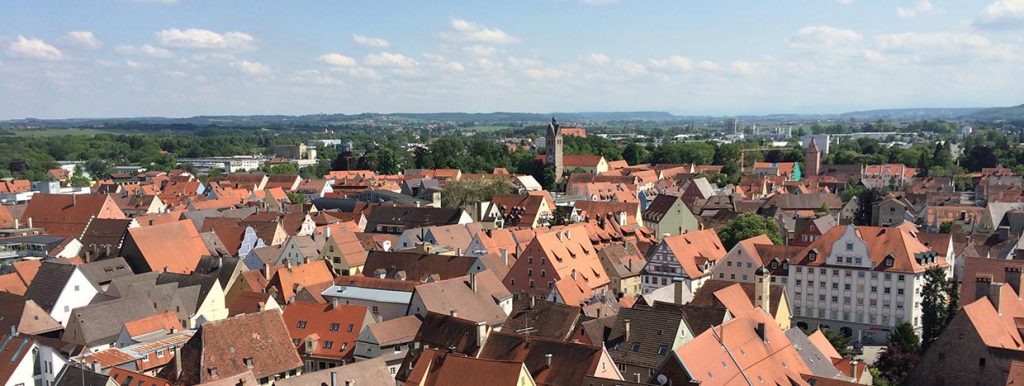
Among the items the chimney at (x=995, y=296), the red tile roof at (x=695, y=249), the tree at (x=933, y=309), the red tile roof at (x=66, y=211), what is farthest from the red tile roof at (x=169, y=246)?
the chimney at (x=995, y=296)

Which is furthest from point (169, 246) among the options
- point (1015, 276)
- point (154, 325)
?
point (1015, 276)

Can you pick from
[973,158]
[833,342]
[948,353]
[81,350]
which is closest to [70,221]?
[81,350]

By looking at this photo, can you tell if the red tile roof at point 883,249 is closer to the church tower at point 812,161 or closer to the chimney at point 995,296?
the chimney at point 995,296

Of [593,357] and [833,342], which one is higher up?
[593,357]

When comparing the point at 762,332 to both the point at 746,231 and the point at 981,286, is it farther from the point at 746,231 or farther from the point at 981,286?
the point at 746,231

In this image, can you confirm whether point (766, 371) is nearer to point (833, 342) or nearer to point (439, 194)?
point (833, 342)
